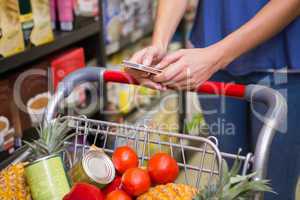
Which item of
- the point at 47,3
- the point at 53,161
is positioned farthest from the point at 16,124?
the point at 53,161

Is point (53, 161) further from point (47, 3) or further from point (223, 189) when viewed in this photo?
point (47, 3)

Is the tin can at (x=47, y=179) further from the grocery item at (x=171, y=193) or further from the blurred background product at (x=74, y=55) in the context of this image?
the blurred background product at (x=74, y=55)

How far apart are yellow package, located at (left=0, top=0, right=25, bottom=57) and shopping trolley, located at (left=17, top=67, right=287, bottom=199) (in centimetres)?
42

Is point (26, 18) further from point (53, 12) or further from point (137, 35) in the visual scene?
Answer: point (137, 35)

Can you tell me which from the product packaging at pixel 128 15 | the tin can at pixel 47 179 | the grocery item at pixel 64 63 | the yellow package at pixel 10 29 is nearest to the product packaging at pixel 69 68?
the grocery item at pixel 64 63

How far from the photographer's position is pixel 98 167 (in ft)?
2.85

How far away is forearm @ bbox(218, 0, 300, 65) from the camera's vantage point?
0.94 metres

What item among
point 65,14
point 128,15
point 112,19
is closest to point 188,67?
point 65,14

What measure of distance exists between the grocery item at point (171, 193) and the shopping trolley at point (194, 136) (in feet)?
0.15

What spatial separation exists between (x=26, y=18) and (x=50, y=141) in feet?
2.27

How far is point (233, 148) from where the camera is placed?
124 cm

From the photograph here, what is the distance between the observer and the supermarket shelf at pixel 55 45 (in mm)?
1361

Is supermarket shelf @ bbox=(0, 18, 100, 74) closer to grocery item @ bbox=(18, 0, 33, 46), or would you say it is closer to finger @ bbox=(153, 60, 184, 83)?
→ grocery item @ bbox=(18, 0, 33, 46)

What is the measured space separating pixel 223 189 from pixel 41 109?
40.2 inches
